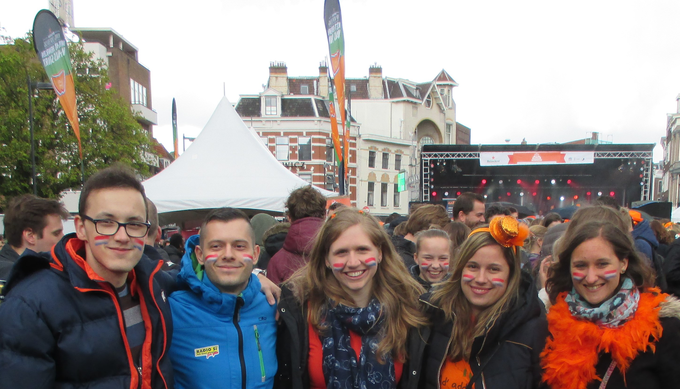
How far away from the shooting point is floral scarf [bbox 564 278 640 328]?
2047 mm

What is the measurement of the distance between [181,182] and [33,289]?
5920 millimetres

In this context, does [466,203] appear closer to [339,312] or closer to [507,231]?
[507,231]

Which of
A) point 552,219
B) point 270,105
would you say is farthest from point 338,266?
point 270,105

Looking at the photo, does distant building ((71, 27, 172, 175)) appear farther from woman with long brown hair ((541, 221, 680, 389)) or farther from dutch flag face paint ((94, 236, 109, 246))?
woman with long brown hair ((541, 221, 680, 389))

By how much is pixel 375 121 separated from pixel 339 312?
36.8 m

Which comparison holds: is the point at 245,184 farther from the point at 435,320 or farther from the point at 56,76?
the point at 435,320

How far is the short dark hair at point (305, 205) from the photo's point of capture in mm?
3910

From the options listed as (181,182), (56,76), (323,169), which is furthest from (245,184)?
(323,169)

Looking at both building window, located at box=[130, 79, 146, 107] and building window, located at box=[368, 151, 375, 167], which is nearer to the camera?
building window, located at box=[130, 79, 146, 107]

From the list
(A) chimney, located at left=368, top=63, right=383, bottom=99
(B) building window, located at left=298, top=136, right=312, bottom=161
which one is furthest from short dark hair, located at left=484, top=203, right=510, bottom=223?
(A) chimney, located at left=368, top=63, right=383, bottom=99

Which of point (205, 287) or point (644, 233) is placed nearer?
point (205, 287)

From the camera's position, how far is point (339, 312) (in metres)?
2.29

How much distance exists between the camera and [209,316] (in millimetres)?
2189

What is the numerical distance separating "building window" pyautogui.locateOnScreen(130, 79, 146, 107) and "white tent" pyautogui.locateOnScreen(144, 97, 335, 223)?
3053 centimetres
